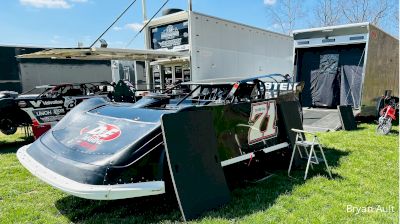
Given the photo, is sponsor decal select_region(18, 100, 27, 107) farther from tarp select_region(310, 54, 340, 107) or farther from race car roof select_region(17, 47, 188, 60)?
tarp select_region(310, 54, 340, 107)

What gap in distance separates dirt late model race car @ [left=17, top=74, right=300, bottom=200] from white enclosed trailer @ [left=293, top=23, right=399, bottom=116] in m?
5.38

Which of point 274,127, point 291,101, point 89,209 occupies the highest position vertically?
point 291,101

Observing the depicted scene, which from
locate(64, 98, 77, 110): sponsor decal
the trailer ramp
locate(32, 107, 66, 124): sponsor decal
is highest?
locate(64, 98, 77, 110): sponsor decal

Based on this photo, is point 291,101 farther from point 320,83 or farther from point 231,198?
point 320,83

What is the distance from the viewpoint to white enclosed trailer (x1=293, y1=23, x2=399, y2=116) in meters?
9.33

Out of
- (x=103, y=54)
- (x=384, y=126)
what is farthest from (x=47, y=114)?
(x=384, y=126)

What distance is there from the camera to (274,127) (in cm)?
507

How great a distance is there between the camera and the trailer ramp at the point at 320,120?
8.51 m

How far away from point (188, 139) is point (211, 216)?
2.88 ft

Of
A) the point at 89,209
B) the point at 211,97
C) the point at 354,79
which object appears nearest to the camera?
the point at 89,209

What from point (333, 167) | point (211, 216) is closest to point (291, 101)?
point (333, 167)

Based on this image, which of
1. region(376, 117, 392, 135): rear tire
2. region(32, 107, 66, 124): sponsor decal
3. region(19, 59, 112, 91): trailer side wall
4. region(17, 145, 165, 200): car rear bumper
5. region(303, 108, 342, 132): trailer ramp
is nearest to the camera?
region(17, 145, 165, 200): car rear bumper

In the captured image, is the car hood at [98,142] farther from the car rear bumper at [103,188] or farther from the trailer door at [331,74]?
the trailer door at [331,74]

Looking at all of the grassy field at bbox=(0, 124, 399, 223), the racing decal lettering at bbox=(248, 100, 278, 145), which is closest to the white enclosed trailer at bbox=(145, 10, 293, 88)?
the racing decal lettering at bbox=(248, 100, 278, 145)
